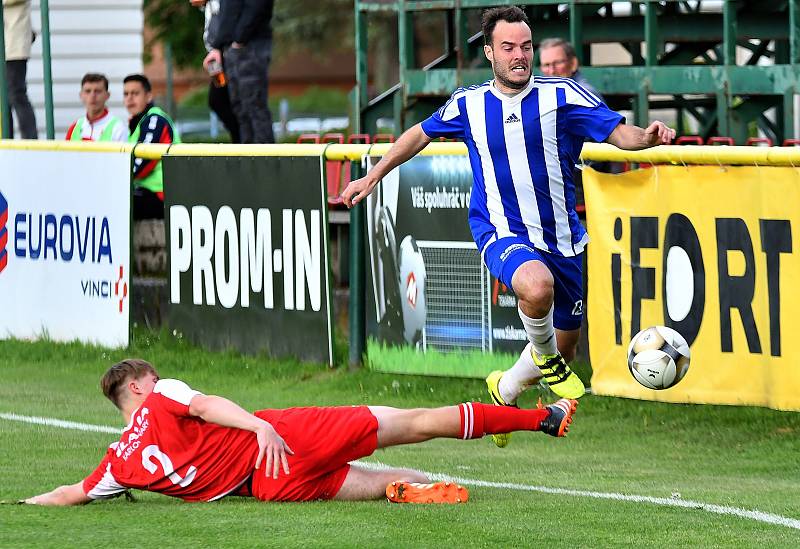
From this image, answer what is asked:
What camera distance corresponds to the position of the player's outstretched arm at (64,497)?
743 cm

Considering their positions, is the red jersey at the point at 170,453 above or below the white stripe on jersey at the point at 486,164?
below

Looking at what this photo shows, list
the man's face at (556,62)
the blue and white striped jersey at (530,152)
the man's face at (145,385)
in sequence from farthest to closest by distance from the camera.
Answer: the man's face at (556,62) < the blue and white striped jersey at (530,152) < the man's face at (145,385)

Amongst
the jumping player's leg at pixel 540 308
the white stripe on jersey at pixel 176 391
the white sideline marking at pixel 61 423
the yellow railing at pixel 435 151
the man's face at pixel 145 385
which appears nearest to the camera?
the white stripe on jersey at pixel 176 391

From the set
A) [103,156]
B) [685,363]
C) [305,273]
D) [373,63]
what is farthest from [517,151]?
[373,63]

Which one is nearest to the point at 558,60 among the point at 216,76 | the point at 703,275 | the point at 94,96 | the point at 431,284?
the point at 431,284

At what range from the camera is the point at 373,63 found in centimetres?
7956

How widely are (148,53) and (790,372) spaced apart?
5543 centimetres

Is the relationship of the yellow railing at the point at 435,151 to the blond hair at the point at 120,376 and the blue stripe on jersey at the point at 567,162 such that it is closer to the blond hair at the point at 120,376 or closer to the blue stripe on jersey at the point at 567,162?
the blue stripe on jersey at the point at 567,162

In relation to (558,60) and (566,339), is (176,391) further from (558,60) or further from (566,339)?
(558,60)

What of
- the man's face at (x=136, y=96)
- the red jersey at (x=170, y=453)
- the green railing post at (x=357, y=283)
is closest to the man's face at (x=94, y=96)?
the man's face at (x=136, y=96)

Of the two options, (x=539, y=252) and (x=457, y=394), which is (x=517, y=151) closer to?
(x=539, y=252)

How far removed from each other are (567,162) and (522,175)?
0.89 feet

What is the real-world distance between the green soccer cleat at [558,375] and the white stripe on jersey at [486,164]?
0.68 m

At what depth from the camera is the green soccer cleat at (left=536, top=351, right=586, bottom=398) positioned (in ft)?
29.4
